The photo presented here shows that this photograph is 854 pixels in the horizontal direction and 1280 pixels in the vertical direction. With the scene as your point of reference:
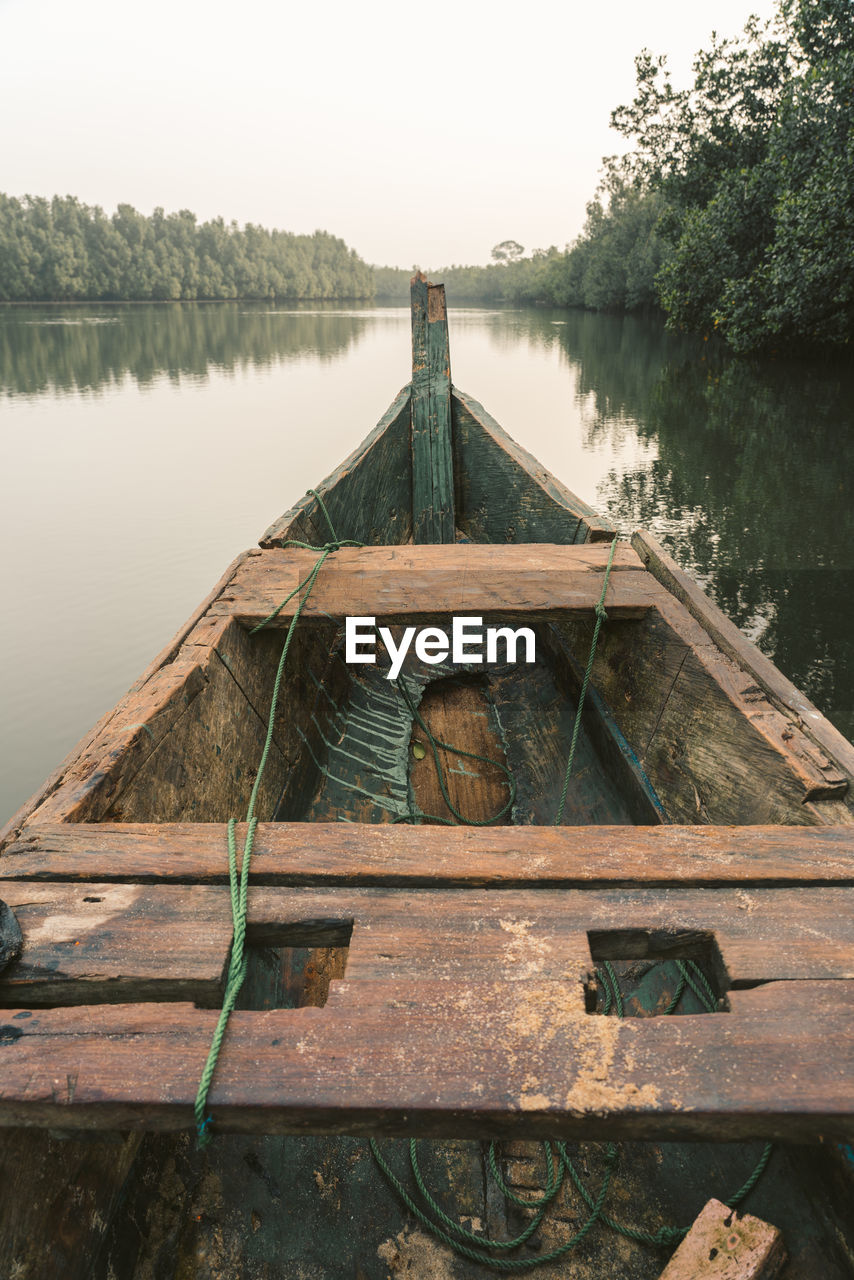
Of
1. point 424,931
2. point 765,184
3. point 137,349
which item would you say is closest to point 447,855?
point 424,931

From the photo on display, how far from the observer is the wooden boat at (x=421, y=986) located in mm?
985

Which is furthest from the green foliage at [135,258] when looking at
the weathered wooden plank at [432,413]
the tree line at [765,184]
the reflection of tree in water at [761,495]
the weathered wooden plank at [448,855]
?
the weathered wooden plank at [448,855]

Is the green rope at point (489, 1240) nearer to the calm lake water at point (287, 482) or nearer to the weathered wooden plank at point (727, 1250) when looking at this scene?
the weathered wooden plank at point (727, 1250)

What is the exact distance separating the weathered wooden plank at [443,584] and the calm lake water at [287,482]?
97.3 inches

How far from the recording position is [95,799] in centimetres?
A: 158

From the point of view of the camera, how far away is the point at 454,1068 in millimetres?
1005

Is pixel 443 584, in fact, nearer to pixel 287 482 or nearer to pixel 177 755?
pixel 177 755

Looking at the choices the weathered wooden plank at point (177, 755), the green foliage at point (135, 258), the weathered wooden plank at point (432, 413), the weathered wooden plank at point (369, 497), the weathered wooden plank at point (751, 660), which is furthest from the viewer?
the green foliage at point (135, 258)

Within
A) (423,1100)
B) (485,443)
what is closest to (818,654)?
(485,443)

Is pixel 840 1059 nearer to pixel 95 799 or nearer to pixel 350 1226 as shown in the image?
pixel 350 1226

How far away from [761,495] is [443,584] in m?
7.11

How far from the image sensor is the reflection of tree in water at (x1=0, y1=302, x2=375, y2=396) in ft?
65.1

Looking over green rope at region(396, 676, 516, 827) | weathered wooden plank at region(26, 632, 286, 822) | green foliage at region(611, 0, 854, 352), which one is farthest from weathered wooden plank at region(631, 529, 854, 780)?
green foliage at region(611, 0, 854, 352)

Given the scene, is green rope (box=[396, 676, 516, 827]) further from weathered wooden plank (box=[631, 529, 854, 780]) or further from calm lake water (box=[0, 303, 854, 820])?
calm lake water (box=[0, 303, 854, 820])
